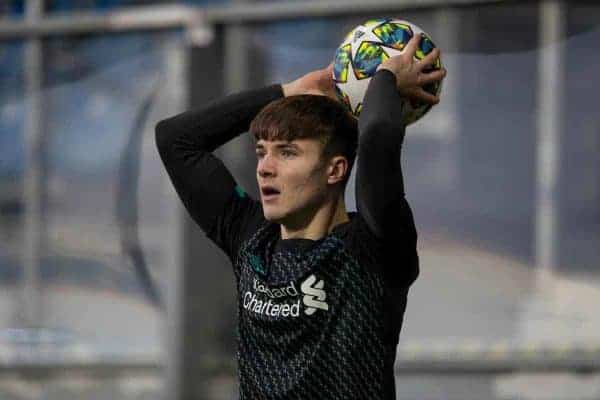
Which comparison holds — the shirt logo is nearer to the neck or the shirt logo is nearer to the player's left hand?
the neck

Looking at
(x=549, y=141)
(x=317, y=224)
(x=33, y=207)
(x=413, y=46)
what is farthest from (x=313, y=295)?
(x=33, y=207)

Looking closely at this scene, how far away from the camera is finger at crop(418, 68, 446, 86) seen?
10.8 feet

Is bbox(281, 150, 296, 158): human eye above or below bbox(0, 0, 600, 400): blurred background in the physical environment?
above

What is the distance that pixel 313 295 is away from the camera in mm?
3170

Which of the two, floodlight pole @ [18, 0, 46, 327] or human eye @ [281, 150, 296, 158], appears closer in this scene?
human eye @ [281, 150, 296, 158]

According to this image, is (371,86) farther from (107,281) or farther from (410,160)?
(107,281)

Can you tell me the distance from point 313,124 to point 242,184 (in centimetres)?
407

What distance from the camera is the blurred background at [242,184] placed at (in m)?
6.57

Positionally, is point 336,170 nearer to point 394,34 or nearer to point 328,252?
point 328,252

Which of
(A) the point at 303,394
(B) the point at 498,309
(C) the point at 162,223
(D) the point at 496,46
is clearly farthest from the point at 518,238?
(A) the point at 303,394

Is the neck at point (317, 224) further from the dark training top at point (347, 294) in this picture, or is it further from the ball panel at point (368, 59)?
the ball panel at point (368, 59)

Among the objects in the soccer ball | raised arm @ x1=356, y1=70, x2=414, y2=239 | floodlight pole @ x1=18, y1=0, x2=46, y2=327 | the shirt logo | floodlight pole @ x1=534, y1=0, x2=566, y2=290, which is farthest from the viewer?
floodlight pole @ x1=18, y1=0, x2=46, y2=327

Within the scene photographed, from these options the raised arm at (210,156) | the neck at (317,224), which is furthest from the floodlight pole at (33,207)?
the neck at (317,224)

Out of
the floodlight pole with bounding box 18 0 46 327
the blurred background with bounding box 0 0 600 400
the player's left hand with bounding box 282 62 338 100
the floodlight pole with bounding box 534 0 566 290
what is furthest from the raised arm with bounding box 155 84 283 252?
the floodlight pole with bounding box 18 0 46 327
